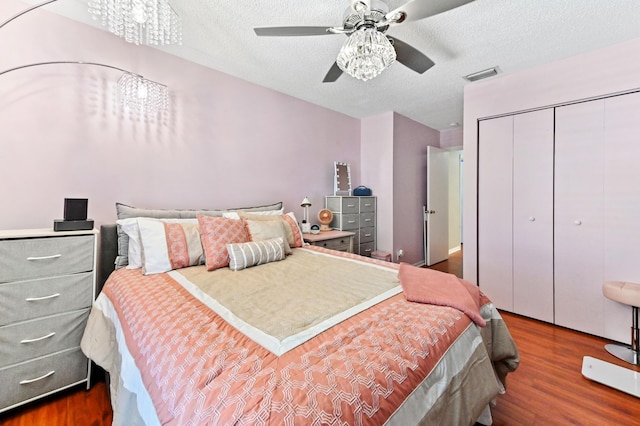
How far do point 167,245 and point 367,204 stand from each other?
2.80 meters

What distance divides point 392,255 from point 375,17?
3118mm

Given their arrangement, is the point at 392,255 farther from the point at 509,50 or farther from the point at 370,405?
the point at 370,405

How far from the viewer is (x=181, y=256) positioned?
1804 millimetres

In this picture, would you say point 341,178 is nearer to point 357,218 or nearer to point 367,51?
point 357,218

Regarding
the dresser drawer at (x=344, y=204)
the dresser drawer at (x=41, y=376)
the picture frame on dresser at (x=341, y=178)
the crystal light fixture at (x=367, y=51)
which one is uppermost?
the crystal light fixture at (x=367, y=51)

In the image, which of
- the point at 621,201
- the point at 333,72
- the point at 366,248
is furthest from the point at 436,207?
the point at 333,72

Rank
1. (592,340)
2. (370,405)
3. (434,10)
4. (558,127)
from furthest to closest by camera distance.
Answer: (558,127), (592,340), (434,10), (370,405)

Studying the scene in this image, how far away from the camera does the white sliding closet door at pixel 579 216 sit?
2287mm

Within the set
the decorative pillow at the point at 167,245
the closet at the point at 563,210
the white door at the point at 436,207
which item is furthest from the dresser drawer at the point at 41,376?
the white door at the point at 436,207

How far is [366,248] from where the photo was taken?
12.7 feet

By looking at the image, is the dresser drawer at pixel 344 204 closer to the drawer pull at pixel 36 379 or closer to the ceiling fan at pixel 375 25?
the ceiling fan at pixel 375 25

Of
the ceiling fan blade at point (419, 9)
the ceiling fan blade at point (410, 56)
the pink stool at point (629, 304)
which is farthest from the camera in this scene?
the pink stool at point (629, 304)

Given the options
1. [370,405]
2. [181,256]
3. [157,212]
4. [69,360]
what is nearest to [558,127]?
[370,405]

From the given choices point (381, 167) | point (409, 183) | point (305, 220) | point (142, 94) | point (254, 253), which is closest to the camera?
point (254, 253)
